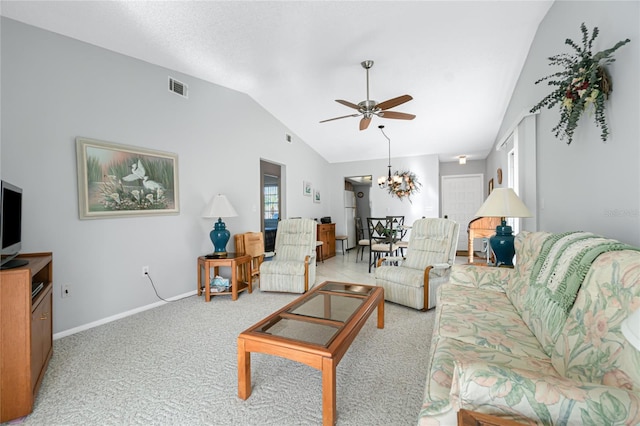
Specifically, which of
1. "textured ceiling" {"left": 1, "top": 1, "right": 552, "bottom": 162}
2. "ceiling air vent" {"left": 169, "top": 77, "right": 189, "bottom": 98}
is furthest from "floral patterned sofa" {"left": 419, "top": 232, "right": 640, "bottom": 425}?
"ceiling air vent" {"left": 169, "top": 77, "right": 189, "bottom": 98}

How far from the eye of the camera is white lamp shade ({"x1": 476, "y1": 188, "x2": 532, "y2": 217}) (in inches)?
97.7

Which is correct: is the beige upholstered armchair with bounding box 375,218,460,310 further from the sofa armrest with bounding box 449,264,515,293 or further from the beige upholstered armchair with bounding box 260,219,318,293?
the beige upholstered armchair with bounding box 260,219,318,293

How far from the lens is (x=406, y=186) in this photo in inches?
264

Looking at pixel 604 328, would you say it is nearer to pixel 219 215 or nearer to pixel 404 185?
pixel 219 215

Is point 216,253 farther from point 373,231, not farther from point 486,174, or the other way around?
point 486,174

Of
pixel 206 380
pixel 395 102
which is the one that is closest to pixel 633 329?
pixel 206 380

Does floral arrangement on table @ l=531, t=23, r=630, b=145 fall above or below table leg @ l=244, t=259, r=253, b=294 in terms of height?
above

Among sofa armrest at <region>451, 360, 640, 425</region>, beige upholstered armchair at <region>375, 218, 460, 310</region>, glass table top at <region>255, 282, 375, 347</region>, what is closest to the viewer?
sofa armrest at <region>451, 360, 640, 425</region>

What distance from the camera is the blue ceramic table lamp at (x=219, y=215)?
11.9 feet

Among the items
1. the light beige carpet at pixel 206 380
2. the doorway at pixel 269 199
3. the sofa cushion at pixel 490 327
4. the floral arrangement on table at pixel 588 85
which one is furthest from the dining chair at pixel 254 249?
the floral arrangement on table at pixel 588 85

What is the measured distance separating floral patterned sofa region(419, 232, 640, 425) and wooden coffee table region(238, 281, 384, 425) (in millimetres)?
495

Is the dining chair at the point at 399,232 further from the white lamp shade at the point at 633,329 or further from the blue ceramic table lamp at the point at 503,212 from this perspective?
the white lamp shade at the point at 633,329

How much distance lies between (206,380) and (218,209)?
2.21 metres

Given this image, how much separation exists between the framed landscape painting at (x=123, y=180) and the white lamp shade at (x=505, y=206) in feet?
11.4
